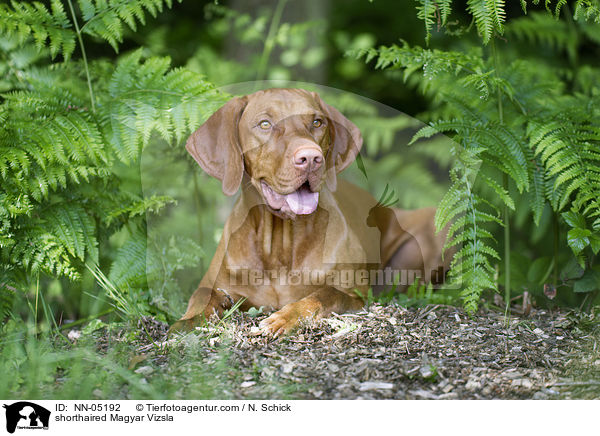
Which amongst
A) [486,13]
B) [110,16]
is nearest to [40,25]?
[110,16]

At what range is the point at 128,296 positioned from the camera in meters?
2.91

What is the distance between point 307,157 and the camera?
230 cm

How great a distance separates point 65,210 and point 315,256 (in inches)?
51.8

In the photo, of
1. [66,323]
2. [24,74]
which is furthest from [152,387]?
[24,74]

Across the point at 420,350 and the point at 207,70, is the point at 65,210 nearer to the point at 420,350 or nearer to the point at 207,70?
the point at 207,70

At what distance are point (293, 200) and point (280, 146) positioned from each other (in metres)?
0.24

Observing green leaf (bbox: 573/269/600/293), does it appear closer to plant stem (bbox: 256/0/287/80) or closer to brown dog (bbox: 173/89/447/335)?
brown dog (bbox: 173/89/447/335)

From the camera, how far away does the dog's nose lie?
7.52 ft

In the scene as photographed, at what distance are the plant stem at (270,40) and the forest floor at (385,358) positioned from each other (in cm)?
211

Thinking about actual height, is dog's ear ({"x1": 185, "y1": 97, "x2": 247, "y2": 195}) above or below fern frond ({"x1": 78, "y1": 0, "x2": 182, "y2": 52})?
below

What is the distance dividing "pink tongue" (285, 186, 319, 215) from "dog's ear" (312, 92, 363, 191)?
139 mm
